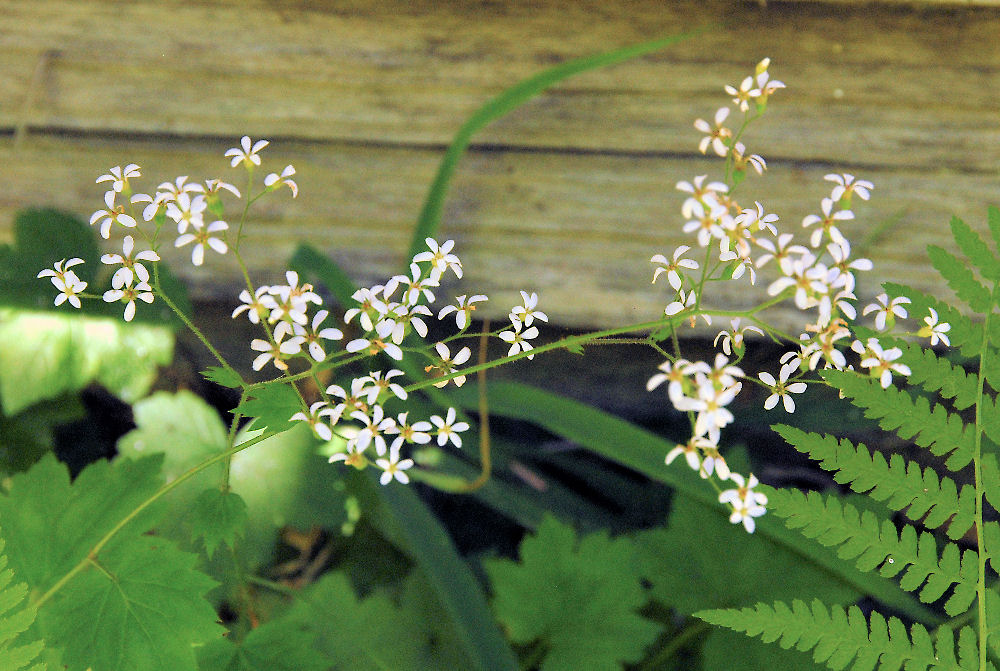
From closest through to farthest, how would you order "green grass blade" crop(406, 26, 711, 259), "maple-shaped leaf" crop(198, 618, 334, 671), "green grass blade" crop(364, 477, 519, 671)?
"maple-shaped leaf" crop(198, 618, 334, 671)
"green grass blade" crop(364, 477, 519, 671)
"green grass blade" crop(406, 26, 711, 259)

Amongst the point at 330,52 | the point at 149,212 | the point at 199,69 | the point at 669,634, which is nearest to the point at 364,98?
the point at 330,52

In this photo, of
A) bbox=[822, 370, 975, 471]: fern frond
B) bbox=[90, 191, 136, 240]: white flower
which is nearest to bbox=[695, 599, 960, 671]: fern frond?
bbox=[822, 370, 975, 471]: fern frond

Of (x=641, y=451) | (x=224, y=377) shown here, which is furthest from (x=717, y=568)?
(x=224, y=377)

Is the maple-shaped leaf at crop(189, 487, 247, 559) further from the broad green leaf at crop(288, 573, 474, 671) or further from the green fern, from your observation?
the green fern

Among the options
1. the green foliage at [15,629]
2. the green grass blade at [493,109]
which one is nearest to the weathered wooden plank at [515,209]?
the green grass blade at [493,109]

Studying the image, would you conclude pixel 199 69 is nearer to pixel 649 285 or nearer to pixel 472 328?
pixel 472 328
